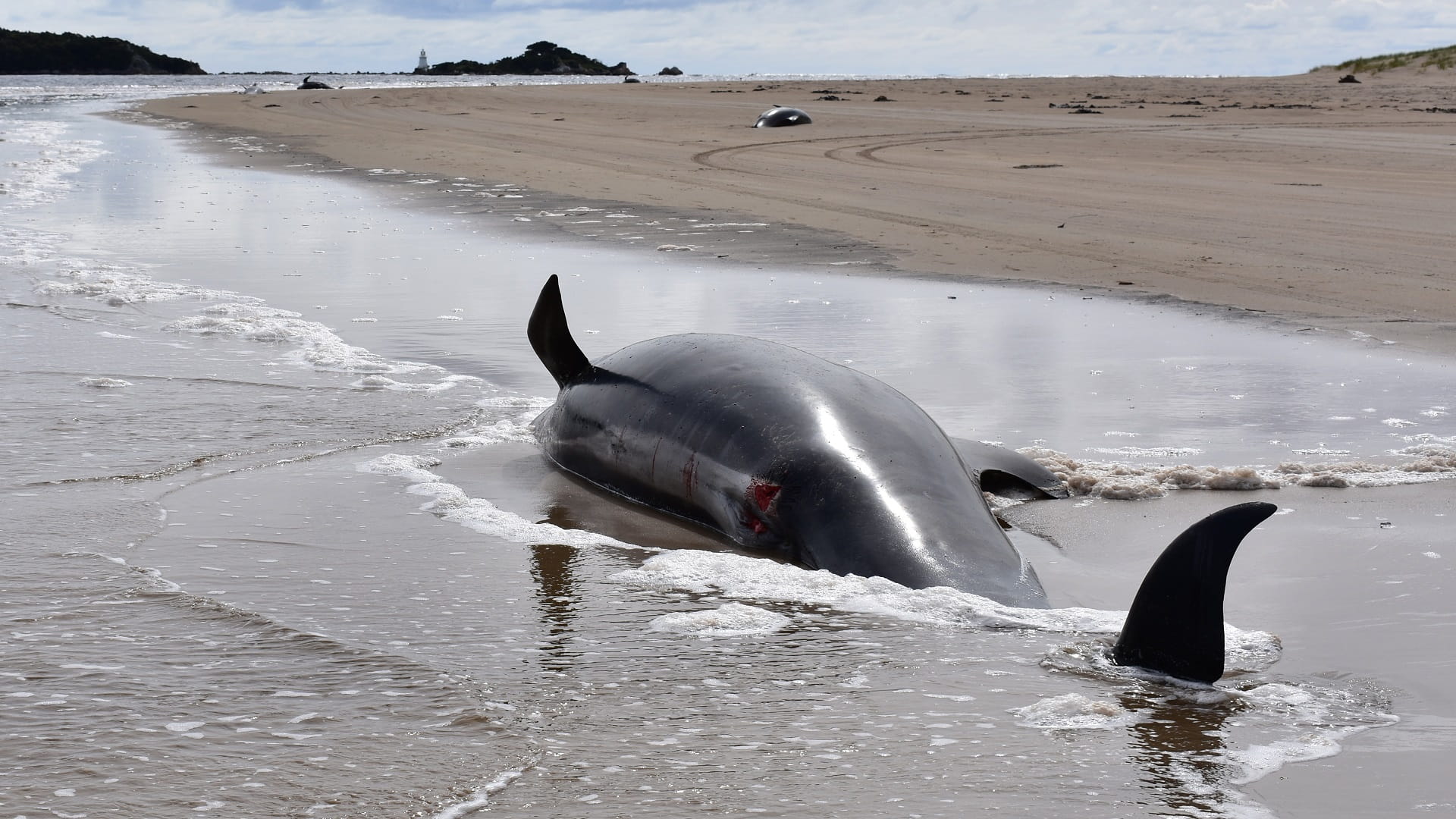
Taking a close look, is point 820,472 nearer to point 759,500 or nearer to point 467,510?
point 759,500

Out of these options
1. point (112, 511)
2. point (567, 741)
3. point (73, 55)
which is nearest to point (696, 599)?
point (567, 741)

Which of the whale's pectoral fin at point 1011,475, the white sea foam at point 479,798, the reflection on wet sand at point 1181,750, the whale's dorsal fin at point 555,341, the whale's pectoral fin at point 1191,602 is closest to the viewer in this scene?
the white sea foam at point 479,798

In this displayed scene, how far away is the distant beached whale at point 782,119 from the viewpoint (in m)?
31.3

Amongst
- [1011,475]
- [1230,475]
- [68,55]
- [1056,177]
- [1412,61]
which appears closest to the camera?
[1011,475]

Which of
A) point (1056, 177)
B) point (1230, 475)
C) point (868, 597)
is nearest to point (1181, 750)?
point (868, 597)

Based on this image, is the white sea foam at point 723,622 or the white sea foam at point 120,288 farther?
the white sea foam at point 120,288

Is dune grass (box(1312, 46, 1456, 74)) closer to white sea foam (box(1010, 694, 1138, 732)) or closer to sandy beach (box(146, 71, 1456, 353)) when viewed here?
A: sandy beach (box(146, 71, 1456, 353))

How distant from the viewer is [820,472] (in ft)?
14.2

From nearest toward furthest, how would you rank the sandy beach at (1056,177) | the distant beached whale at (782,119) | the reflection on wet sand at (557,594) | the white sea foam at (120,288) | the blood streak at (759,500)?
the reflection on wet sand at (557,594) < the blood streak at (759,500) < the white sea foam at (120,288) < the sandy beach at (1056,177) < the distant beached whale at (782,119)

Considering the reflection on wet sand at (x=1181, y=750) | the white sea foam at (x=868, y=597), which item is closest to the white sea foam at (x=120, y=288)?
the white sea foam at (x=868, y=597)

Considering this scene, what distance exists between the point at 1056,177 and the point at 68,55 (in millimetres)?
156842

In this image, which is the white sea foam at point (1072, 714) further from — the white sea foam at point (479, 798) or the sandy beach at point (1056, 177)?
the sandy beach at point (1056, 177)

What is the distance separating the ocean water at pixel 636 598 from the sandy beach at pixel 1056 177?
218cm

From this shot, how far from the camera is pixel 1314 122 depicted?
28.2 metres
